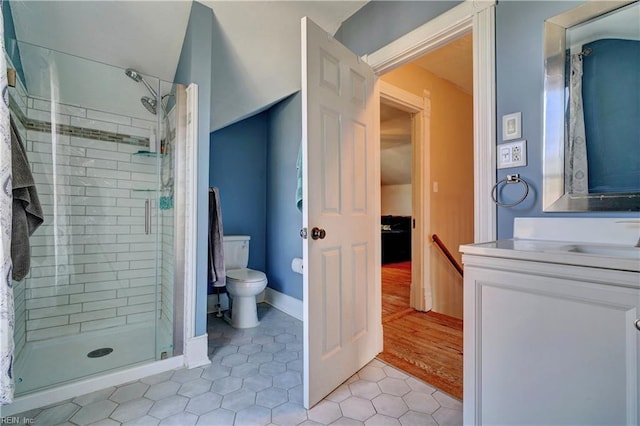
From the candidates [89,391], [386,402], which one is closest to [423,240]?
[386,402]

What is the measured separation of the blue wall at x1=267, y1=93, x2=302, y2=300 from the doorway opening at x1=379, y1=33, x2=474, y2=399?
2.91ft

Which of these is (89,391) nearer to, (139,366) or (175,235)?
(139,366)

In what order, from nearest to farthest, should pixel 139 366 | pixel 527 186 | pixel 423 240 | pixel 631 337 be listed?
pixel 631 337 → pixel 527 186 → pixel 139 366 → pixel 423 240

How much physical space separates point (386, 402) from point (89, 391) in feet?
5.24

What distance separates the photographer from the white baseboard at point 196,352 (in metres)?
1.78

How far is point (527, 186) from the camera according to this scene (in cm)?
119

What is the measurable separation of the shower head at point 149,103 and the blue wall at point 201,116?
44cm

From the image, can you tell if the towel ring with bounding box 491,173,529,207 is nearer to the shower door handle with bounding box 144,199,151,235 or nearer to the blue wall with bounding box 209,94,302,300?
the blue wall with bounding box 209,94,302,300

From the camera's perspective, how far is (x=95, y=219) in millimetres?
2176

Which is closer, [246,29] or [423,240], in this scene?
[246,29]

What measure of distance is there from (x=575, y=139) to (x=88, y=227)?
9.94 feet

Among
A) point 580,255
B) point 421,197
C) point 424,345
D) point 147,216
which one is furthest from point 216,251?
point 580,255

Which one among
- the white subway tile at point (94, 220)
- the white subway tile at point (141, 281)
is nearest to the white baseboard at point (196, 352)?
the white subway tile at point (141, 281)

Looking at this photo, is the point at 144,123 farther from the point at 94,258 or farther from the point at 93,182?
the point at 94,258
